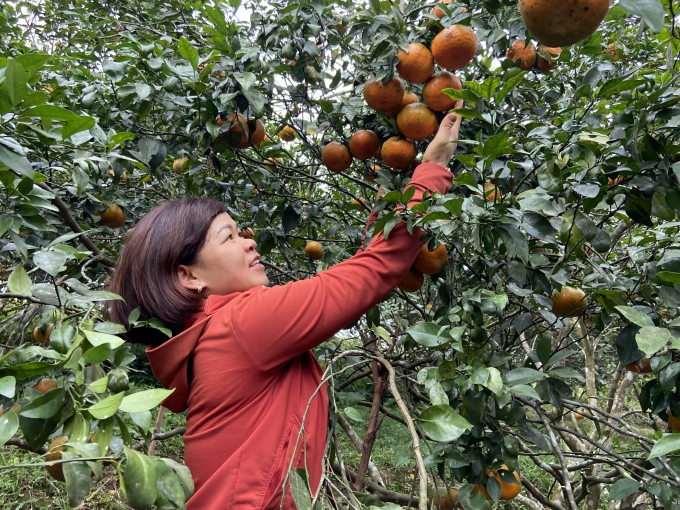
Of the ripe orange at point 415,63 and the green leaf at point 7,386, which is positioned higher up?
the ripe orange at point 415,63

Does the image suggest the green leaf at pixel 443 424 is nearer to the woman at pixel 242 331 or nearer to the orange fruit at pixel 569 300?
the woman at pixel 242 331

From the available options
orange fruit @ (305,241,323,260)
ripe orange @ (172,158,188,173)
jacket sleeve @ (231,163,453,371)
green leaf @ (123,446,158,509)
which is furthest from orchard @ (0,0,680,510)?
ripe orange @ (172,158,188,173)

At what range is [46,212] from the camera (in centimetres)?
160

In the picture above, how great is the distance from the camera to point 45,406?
0.64 m

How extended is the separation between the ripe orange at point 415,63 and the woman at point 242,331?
6.8 inches

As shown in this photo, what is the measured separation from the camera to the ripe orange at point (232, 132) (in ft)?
5.36

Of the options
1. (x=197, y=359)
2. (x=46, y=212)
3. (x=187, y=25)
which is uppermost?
(x=187, y=25)

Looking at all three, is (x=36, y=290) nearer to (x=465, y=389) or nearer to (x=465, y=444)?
(x=465, y=389)

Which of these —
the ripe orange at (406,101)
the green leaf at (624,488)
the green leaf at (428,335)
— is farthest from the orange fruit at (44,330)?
the green leaf at (624,488)

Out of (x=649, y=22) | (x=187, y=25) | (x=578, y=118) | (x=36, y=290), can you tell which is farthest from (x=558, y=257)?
(x=187, y=25)

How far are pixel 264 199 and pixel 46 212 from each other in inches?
33.6

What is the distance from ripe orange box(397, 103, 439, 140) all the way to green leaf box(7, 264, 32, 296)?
3.30 ft

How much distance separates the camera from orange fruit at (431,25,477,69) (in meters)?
1.25

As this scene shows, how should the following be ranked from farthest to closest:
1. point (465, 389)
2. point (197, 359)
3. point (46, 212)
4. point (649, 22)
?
point (46, 212), point (197, 359), point (465, 389), point (649, 22)
